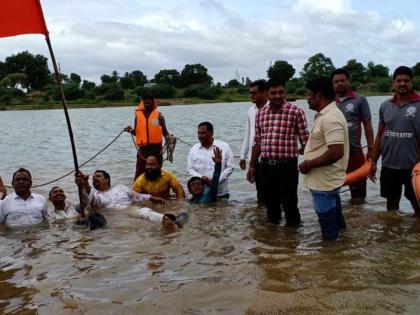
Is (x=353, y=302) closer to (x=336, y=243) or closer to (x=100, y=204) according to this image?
(x=336, y=243)

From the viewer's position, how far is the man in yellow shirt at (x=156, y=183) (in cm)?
858

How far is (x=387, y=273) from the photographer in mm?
4602

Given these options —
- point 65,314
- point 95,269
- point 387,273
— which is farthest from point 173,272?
point 387,273

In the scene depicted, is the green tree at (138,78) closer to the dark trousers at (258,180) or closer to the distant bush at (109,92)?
the distant bush at (109,92)

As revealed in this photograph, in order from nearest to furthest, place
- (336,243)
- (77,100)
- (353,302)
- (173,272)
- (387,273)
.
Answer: (353,302), (387,273), (173,272), (336,243), (77,100)

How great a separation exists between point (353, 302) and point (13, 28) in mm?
4525

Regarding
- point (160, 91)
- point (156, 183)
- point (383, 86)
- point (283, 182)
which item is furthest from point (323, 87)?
point (160, 91)

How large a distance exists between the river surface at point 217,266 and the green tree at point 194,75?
262 feet

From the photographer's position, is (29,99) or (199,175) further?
(29,99)

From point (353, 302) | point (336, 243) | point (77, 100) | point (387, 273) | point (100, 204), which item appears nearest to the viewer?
point (353, 302)

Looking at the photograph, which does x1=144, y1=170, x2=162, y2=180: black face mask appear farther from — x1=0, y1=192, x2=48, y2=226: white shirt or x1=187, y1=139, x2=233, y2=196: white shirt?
x1=0, y1=192, x2=48, y2=226: white shirt

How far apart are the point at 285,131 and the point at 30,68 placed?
3632 inches

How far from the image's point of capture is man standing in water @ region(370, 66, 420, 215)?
19.3ft

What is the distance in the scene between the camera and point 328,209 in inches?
203
